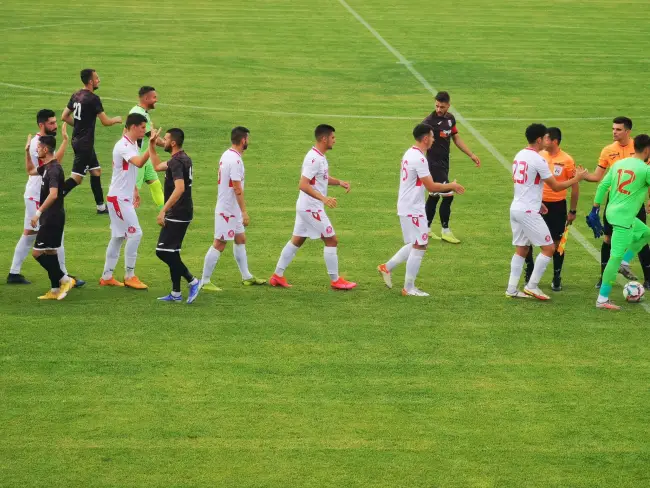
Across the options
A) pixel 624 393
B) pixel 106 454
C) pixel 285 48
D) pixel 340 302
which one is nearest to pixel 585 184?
pixel 340 302

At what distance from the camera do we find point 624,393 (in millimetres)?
11102

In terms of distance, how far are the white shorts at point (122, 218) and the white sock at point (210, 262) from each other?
39.1 inches

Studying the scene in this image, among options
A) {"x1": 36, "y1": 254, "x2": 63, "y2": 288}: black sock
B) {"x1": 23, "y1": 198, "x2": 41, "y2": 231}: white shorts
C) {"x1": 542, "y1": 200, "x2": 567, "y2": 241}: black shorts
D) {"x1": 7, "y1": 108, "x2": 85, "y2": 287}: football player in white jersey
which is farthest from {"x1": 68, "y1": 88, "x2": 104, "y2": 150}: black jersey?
{"x1": 542, "y1": 200, "x2": 567, "y2": 241}: black shorts

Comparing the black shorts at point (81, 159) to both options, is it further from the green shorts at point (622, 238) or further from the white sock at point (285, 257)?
the green shorts at point (622, 238)

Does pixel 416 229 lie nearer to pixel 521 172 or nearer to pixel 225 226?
pixel 521 172

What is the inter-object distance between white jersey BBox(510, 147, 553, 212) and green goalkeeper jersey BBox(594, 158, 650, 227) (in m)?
0.85

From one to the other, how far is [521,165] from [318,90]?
14.2 metres

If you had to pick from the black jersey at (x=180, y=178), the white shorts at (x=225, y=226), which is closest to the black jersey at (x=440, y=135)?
the white shorts at (x=225, y=226)

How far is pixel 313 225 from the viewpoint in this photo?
14.2m

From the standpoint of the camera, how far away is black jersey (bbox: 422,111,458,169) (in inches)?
657

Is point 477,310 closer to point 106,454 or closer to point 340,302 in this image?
point 340,302

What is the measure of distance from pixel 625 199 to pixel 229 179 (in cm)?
500

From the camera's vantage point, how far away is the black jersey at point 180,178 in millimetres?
13461

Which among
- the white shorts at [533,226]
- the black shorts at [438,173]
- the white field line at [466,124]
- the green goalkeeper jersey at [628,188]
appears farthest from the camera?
the black shorts at [438,173]
